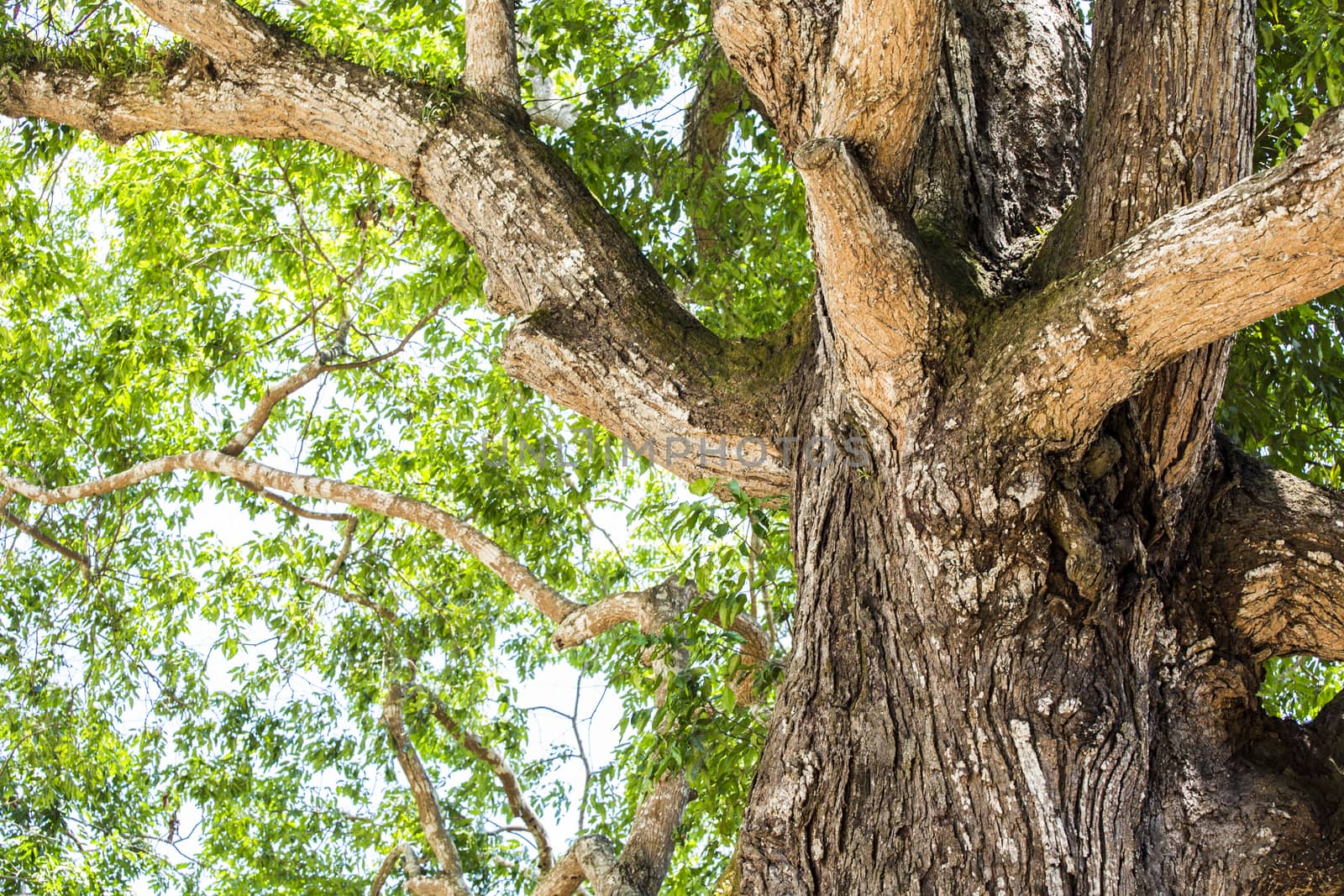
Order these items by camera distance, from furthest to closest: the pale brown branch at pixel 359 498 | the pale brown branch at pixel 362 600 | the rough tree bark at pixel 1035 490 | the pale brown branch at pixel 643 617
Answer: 1. the pale brown branch at pixel 362 600
2. the pale brown branch at pixel 359 498
3. the pale brown branch at pixel 643 617
4. the rough tree bark at pixel 1035 490

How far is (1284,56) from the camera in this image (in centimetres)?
370

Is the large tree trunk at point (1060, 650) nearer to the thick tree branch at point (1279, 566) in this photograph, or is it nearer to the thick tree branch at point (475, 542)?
the thick tree branch at point (1279, 566)

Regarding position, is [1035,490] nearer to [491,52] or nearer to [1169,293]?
[1169,293]

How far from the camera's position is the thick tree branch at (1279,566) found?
2.53m

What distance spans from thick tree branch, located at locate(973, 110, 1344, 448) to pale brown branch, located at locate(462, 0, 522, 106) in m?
1.90

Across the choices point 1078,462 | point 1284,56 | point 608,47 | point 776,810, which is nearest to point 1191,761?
point 1078,462

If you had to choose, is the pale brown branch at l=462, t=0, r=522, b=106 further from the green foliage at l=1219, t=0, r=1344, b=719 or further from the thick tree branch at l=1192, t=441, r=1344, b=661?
the thick tree branch at l=1192, t=441, r=1344, b=661

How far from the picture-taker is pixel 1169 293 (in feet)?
7.13

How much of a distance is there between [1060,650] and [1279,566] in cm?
55

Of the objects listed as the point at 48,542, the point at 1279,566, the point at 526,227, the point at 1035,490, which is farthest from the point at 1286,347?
the point at 48,542

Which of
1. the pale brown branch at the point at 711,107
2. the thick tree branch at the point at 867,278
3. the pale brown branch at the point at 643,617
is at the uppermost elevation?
the pale brown branch at the point at 711,107

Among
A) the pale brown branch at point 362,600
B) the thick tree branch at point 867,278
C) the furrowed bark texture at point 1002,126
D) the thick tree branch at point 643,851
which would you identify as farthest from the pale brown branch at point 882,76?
the pale brown branch at point 362,600

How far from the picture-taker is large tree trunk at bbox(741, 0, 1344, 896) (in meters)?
2.31

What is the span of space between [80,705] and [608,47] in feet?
16.2
